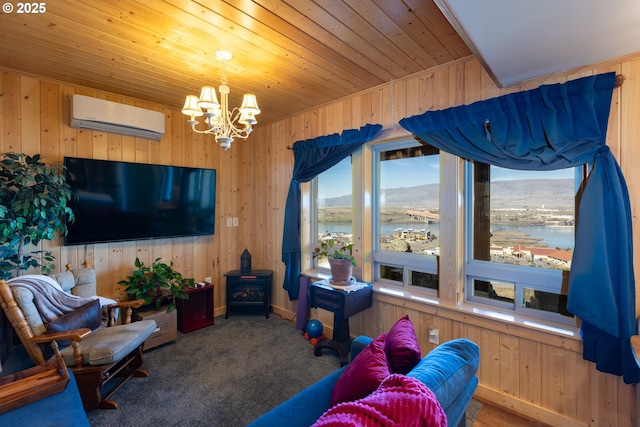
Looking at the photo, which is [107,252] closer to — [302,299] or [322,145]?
[302,299]

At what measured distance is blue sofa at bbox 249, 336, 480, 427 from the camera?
105cm

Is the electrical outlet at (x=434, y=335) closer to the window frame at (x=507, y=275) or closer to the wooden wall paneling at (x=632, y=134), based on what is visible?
the window frame at (x=507, y=275)

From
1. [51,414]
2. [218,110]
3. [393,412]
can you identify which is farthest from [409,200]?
[51,414]

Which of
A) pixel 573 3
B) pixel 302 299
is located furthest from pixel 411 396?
pixel 302 299

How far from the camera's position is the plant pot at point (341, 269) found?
2.79 meters

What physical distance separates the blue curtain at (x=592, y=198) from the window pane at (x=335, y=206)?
1637 millimetres

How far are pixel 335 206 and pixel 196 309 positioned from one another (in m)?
2.03

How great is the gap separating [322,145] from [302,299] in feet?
5.58

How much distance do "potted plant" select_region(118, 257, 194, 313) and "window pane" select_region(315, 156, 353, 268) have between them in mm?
1564

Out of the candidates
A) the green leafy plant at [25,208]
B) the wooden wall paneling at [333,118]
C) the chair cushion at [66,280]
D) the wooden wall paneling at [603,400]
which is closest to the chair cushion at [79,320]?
the chair cushion at [66,280]

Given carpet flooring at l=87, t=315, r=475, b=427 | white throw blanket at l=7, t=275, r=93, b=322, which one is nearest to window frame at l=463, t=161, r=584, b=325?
carpet flooring at l=87, t=315, r=475, b=427

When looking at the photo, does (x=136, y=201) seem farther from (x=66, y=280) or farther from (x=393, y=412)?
(x=393, y=412)

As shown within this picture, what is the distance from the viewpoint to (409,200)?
2824mm

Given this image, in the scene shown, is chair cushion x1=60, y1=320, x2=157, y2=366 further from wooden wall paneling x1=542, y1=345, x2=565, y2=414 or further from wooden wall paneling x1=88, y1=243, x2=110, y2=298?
wooden wall paneling x1=542, y1=345, x2=565, y2=414
